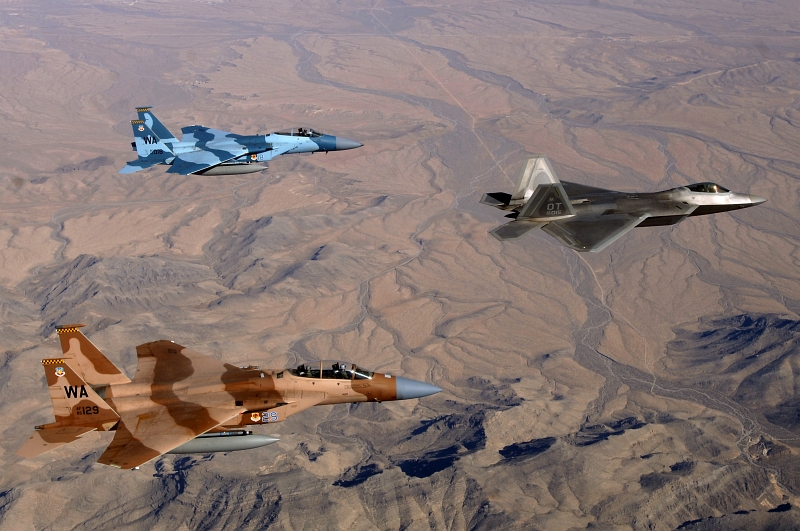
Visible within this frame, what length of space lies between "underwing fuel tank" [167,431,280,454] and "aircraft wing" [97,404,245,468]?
1066mm

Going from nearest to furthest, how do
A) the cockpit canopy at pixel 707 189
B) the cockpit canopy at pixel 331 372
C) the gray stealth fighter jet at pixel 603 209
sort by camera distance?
the cockpit canopy at pixel 331 372, the gray stealth fighter jet at pixel 603 209, the cockpit canopy at pixel 707 189

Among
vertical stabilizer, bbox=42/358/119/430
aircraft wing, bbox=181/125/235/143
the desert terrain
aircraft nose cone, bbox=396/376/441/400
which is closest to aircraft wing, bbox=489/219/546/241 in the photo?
aircraft nose cone, bbox=396/376/441/400

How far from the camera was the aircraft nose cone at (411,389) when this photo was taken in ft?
139

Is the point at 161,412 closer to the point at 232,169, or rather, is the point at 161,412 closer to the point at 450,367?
the point at 232,169

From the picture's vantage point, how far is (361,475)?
99188 mm

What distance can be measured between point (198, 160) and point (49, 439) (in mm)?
32234

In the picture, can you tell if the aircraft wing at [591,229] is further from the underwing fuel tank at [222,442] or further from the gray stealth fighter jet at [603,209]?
the underwing fuel tank at [222,442]

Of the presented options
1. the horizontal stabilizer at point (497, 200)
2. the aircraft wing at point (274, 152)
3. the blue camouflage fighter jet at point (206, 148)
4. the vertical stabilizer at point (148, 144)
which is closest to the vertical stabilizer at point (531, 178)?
the horizontal stabilizer at point (497, 200)

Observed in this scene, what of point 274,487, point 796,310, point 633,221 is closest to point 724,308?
point 796,310

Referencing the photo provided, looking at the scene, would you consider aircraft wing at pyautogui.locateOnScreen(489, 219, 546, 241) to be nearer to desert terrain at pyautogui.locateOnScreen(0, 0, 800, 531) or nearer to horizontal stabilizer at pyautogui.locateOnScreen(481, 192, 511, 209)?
horizontal stabilizer at pyautogui.locateOnScreen(481, 192, 511, 209)

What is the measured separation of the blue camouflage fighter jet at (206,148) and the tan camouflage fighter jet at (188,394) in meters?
26.7

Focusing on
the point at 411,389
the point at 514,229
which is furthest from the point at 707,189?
the point at 411,389

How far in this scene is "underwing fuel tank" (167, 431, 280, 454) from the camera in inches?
1580

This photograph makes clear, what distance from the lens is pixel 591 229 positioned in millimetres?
49531
